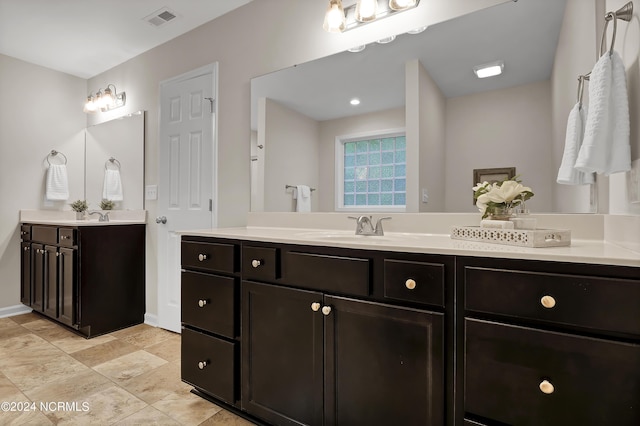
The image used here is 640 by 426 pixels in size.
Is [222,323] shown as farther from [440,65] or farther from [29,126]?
[29,126]

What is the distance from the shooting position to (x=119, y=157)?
329 centimetres

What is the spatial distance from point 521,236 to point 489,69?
0.84 metres

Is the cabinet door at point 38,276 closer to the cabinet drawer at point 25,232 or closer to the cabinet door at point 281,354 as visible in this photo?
the cabinet drawer at point 25,232

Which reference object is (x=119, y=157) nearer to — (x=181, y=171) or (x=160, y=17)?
(x=181, y=171)

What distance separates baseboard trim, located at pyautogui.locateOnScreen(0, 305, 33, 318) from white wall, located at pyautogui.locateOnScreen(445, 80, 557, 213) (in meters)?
4.00

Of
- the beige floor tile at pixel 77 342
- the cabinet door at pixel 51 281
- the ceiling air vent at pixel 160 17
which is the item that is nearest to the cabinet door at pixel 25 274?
the cabinet door at pixel 51 281

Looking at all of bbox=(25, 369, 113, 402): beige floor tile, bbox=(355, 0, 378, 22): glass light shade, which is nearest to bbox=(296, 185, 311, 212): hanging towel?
bbox=(355, 0, 378, 22): glass light shade

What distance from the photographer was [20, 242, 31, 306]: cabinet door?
3.13 metres

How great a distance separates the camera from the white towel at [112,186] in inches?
129

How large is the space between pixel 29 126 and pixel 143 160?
1359 millimetres

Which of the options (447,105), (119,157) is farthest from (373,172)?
(119,157)

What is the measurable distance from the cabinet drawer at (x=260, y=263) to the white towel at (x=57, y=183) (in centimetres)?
302

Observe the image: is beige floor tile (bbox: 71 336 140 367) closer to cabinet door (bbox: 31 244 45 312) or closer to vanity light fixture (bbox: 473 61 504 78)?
cabinet door (bbox: 31 244 45 312)

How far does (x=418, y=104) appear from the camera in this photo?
1.69 m
